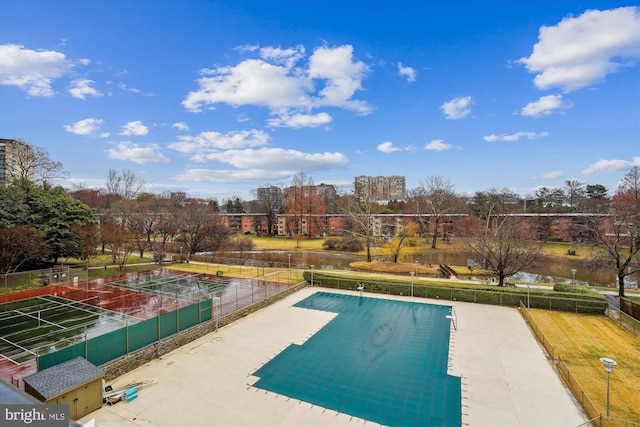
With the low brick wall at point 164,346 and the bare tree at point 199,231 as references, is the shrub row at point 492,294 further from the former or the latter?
the bare tree at point 199,231

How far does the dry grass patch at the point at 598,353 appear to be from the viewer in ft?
35.8

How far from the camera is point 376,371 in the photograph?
41.5 ft

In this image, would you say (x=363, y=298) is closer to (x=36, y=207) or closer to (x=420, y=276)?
(x=420, y=276)

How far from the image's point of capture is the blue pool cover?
10305 millimetres

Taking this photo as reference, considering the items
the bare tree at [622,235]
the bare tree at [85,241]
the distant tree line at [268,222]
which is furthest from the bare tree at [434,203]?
the bare tree at [85,241]

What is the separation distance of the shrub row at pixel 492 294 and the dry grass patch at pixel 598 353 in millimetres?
651

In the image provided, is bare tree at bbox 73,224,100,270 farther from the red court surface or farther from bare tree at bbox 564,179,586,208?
bare tree at bbox 564,179,586,208

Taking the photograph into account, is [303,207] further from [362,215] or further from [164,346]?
[164,346]

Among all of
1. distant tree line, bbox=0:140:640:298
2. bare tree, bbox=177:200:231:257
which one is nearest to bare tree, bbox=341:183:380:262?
distant tree line, bbox=0:140:640:298

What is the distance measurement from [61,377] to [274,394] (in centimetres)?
631

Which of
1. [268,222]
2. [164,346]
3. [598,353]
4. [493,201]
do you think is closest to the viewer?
[164,346]

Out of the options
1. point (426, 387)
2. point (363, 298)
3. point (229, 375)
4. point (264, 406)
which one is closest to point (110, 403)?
point (229, 375)

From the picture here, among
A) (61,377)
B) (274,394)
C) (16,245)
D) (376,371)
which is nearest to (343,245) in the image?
(16,245)

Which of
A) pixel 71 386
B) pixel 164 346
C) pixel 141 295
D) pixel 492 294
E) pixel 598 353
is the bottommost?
pixel 598 353
